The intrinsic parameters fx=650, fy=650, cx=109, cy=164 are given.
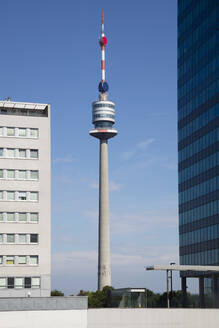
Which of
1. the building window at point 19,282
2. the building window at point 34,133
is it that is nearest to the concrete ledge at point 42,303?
the building window at point 19,282

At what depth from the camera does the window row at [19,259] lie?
273 ft

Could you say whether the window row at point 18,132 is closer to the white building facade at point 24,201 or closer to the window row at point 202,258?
the white building facade at point 24,201

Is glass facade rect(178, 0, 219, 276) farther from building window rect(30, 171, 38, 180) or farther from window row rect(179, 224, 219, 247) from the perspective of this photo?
building window rect(30, 171, 38, 180)

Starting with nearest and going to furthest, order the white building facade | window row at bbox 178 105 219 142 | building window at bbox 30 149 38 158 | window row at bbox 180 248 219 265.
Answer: the white building facade
building window at bbox 30 149 38 158
window row at bbox 180 248 219 265
window row at bbox 178 105 219 142

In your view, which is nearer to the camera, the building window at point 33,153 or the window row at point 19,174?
the window row at point 19,174

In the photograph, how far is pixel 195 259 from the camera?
12594 centimetres

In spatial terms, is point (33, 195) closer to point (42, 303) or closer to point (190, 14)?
point (42, 303)

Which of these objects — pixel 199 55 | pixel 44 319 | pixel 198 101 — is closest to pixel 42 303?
pixel 44 319

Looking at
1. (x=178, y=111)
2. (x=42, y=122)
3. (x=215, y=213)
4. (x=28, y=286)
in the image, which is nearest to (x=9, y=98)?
(x=42, y=122)

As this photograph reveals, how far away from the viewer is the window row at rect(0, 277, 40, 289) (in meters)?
82.4

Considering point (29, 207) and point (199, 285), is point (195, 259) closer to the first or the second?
point (199, 285)

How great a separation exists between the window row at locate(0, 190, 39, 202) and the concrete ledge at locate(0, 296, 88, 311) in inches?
667

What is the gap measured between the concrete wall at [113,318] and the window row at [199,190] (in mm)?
42432

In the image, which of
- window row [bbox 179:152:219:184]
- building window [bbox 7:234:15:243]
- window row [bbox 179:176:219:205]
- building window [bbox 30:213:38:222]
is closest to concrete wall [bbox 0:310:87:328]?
building window [bbox 7:234:15:243]
